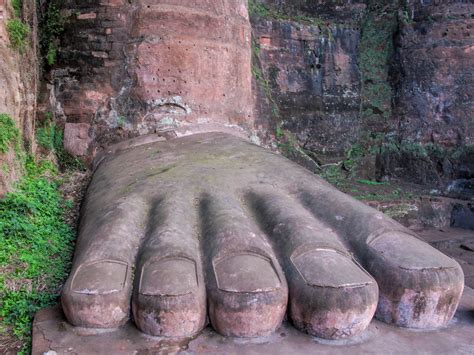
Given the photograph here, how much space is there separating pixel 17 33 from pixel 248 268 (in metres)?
2.28

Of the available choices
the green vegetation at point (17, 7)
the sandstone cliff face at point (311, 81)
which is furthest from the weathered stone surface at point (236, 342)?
the sandstone cliff face at point (311, 81)

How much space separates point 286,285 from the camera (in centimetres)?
181

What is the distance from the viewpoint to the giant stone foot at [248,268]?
1.73m

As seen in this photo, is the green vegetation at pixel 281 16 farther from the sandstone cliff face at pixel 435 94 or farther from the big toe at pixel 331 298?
the big toe at pixel 331 298

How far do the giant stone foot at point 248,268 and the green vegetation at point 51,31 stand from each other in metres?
1.60

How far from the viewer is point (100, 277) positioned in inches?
70.1

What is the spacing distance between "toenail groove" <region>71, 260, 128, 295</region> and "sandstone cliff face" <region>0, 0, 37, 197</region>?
102 centimetres

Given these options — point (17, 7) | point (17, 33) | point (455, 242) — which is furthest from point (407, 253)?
point (17, 7)

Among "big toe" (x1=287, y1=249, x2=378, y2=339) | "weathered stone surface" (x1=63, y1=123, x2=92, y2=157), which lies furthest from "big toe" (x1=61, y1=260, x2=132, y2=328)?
"weathered stone surface" (x1=63, y1=123, x2=92, y2=157)

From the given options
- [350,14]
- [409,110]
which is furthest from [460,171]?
[350,14]

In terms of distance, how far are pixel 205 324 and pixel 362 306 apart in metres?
0.54

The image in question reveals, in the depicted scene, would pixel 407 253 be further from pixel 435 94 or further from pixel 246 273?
pixel 435 94

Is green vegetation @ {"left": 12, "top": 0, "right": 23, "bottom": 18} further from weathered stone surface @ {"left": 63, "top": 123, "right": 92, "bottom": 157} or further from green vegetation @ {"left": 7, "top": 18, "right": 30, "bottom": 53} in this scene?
weathered stone surface @ {"left": 63, "top": 123, "right": 92, "bottom": 157}

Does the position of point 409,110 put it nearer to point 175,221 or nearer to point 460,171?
point 460,171
